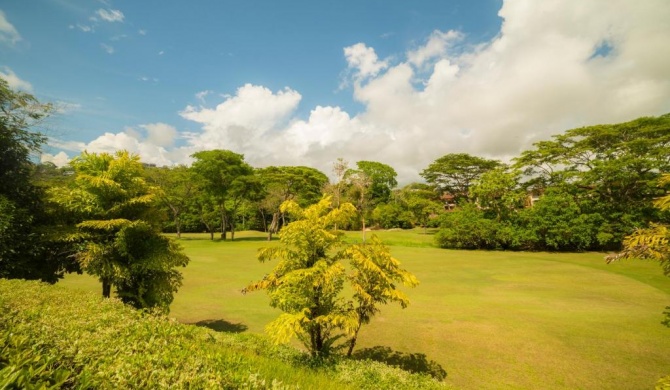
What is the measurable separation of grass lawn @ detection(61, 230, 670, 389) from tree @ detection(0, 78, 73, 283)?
624cm

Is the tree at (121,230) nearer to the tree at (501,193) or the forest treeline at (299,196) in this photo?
the forest treeline at (299,196)

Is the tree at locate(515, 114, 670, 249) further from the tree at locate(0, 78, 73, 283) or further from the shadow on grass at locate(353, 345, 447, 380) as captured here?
the tree at locate(0, 78, 73, 283)

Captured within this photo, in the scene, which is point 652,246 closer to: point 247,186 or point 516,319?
point 516,319

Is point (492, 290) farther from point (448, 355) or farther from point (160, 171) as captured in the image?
point (160, 171)

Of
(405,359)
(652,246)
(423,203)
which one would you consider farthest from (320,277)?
(423,203)

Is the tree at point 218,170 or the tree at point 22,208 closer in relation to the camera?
the tree at point 22,208

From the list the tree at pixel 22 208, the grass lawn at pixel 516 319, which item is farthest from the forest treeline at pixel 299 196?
the grass lawn at pixel 516 319

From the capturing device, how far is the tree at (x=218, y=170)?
1813 inches

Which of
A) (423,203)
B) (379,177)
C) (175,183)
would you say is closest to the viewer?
(175,183)

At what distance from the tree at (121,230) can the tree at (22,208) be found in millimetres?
975

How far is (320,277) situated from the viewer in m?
9.17

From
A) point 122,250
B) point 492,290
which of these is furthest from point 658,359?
point 122,250

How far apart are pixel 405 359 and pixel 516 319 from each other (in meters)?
6.96

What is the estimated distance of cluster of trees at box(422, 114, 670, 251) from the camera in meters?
32.2
